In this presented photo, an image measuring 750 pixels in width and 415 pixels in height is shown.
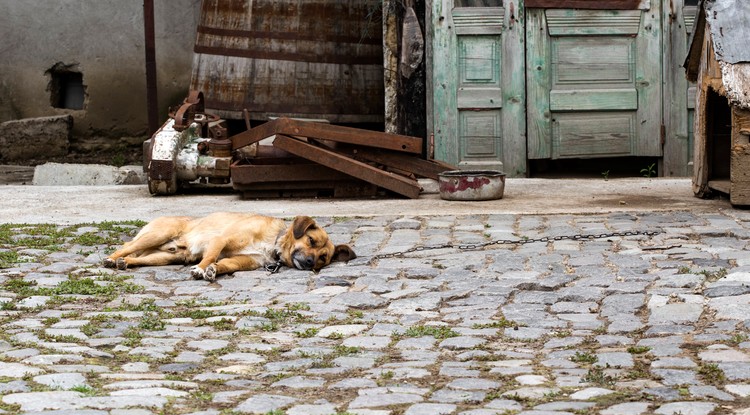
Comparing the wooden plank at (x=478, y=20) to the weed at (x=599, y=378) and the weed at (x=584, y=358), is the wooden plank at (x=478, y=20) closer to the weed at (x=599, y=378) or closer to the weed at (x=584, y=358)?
the weed at (x=584, y=358)

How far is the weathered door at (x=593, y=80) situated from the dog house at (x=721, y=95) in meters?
1.09

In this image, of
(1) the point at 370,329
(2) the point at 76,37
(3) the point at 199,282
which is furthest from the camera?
(2) the point at 76,37

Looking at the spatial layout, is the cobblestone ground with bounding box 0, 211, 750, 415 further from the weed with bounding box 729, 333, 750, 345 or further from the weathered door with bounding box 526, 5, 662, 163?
the weathered door with bounding box 526, 5, 662, 163

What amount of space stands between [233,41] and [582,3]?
3235 millimetres

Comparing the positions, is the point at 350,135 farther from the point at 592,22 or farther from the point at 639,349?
the point at 639,349

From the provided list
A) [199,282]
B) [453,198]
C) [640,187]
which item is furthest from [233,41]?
[199,282]

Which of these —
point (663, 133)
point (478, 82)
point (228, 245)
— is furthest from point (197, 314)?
point (663, 133)

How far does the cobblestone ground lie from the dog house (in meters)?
0.61

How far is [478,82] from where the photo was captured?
1052 centimetres

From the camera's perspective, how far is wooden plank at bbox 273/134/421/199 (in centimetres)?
914

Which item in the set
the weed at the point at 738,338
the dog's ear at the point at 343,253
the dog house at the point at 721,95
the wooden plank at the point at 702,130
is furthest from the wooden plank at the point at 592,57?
the weed at the point at 738,338

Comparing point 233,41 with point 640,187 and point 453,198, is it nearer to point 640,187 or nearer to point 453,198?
point 453,198

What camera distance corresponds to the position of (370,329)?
5.25m

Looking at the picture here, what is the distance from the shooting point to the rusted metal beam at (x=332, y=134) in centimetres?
922
